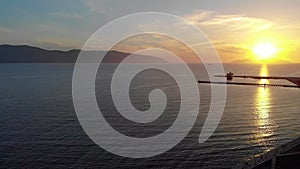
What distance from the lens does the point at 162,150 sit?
121 ft

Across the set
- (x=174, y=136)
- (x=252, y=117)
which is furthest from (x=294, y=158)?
(x=252, y=117)

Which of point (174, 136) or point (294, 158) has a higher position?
point (294, 158)

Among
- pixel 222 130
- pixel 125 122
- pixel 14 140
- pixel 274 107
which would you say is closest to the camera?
pixel 14 140

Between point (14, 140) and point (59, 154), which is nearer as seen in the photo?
point (59, 154)

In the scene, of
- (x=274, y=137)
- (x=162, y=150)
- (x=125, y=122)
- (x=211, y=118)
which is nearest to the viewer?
(x=162, y=150)

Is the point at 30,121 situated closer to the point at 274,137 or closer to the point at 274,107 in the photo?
the point at 274,137

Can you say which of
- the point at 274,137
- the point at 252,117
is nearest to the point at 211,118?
the point at 252,117

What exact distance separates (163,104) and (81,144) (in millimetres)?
39352

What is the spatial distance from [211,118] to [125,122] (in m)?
17.5

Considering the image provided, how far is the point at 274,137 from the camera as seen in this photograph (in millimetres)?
43094

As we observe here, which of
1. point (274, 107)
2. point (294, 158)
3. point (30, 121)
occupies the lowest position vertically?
point (274, 107)

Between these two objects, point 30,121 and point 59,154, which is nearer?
point 59,154

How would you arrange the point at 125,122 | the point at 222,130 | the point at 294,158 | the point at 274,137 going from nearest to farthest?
the point at 294,158, the point at 274,137, the point at 222,130, the point at 125,122

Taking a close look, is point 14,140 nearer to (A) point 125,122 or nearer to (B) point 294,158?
(A) point 125,122
